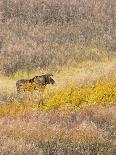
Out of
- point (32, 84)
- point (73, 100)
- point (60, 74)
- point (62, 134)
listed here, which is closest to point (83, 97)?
point (73, 100)

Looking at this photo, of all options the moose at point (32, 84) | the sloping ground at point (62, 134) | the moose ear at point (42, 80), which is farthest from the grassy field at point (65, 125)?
the moose ear at point (42, 80)

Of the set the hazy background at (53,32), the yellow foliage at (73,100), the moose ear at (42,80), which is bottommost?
the moose ear at (42,80)

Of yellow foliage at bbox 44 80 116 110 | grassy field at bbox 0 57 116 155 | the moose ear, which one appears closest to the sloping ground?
grassy field at bbox 0 57 116 155

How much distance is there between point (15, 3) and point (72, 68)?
12.7m

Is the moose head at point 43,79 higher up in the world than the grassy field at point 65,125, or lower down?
lower down

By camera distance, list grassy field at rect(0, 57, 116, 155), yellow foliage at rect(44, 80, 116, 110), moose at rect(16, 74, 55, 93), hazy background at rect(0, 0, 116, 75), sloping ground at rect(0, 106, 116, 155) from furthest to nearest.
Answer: hazy background at rect(0, 0, 116, 75)
moose at rect(16, 74, 55, 93)
yellow foliage at rect(44, 80, 116, 110)
grassy field at rect(0, 57, 116, 155)
sloping ground at rect(0, 106, 116, 155)

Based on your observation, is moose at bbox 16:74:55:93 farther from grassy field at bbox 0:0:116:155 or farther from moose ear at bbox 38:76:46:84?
grassy field at bbox 0:0:116:155

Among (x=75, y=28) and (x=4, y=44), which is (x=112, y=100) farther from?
(x=75, y=28)

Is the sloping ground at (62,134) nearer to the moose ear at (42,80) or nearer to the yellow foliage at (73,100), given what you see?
the yellow foliage at (73,100)

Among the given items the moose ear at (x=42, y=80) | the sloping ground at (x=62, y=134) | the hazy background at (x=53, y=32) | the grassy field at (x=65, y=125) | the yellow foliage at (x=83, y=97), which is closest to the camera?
the sloping ground at (x=62, y=134)

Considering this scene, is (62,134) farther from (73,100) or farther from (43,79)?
(43,79)

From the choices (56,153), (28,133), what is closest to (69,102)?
(28,133)

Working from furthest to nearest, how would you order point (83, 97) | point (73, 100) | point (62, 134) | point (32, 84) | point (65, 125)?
point (32, 84) < point (83, 97) < point (73, 100) < point (65, 125) < point (62, 134)

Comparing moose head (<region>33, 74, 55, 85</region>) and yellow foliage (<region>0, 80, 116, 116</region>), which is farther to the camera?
moose head (<region>33, 74, 55, 85</region>)
